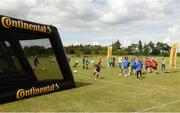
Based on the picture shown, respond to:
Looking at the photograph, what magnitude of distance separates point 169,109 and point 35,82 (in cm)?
601

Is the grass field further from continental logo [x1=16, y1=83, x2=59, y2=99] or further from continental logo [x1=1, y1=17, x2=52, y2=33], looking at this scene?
continental logo [x1=1, y1=17, x2=52, y2=33]

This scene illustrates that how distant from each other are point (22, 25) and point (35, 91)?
9.68ft

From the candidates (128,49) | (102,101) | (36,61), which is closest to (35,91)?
(36,61)

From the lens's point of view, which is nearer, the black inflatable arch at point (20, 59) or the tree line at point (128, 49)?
the black inflatable arch at point (20, 59)

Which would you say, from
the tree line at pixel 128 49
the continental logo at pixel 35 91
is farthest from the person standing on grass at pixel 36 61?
the tree line at pixel 128 49

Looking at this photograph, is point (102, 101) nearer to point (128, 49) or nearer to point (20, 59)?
point (20, 59)

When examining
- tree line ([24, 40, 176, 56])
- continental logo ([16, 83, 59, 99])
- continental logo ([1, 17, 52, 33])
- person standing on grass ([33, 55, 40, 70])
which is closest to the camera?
continental logo ([1, 17, 52, 33])

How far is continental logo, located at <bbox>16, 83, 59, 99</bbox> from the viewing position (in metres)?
13.2

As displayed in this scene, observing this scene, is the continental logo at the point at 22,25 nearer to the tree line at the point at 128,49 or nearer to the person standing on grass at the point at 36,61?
the person standing on grass at the point at 36,61

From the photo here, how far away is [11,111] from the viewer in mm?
11156

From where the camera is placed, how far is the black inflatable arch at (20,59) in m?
12.7

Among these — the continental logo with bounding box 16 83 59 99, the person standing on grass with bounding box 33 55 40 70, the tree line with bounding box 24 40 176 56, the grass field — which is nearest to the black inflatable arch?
the continental logo with bounding box 16 83 59 99

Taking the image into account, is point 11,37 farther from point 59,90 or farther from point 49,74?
point 59,90

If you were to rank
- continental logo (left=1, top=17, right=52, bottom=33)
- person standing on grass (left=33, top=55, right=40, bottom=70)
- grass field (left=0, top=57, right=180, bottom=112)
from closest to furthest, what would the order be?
1. grass field (left=0, top=57, right=180, bottom=112)
2. continental logo (left=1, top=17, right=52, bottom=33)
3. person standing on grass (left=33, top=55, right=40, bottom=70)
